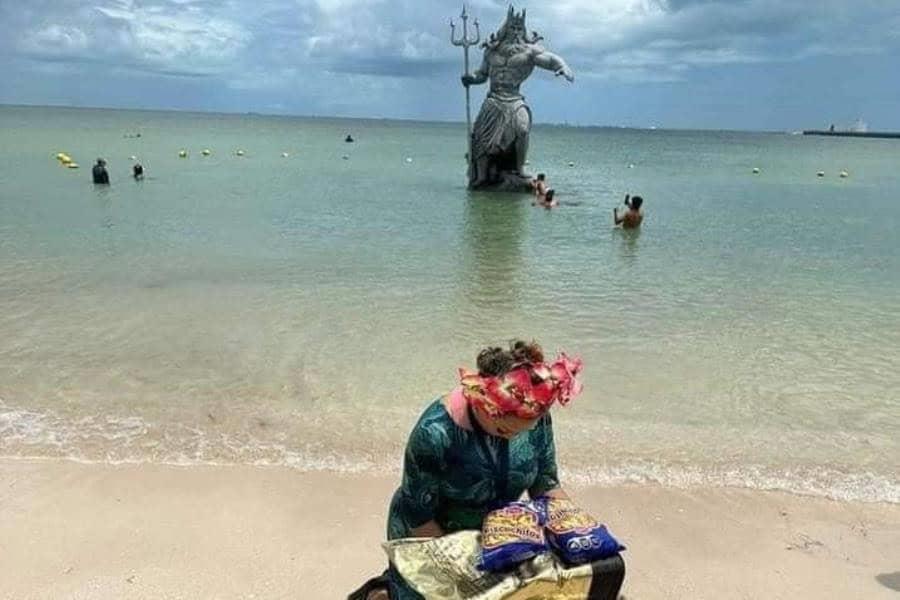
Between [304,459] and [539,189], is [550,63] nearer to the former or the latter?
[539,189]

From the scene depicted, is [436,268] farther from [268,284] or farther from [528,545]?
[528,545]

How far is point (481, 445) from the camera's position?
233cm

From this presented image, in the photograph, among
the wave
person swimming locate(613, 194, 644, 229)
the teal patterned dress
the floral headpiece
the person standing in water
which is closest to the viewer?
the floral headpiece

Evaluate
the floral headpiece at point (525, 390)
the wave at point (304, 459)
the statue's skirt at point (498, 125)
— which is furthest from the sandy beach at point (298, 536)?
the statue's skirt at point (498, 125)

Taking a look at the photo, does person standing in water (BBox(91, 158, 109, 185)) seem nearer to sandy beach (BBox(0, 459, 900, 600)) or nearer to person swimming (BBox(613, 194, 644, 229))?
person swimming (BBox(613, 194, 644, 229))

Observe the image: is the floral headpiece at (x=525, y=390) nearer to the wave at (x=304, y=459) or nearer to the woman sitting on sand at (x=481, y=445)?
the woman sitting on sand at (x=481, y=445)

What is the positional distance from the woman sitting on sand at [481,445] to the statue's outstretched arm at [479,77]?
19245 millimetres

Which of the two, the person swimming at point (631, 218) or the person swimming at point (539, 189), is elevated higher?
the person swimming at point (539, 189)

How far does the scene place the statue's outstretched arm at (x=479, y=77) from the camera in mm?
20516

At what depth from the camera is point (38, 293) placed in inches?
373

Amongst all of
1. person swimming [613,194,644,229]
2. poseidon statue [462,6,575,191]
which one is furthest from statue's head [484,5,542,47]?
person swimming [613,194,644,229]

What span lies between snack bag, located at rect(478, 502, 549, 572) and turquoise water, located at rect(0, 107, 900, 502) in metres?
2.93

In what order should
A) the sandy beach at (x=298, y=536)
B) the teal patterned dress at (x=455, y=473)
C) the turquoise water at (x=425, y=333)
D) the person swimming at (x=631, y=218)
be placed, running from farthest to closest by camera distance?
1. the person swimming at (x=631, y=218)
2. the turquoise water at (x=425, y=333)
3. the sandy beach at (x=298, y=536)
4. the teal patterned dress at (x=455, y=473)

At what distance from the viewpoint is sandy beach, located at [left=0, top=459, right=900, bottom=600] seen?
12.1 ft
